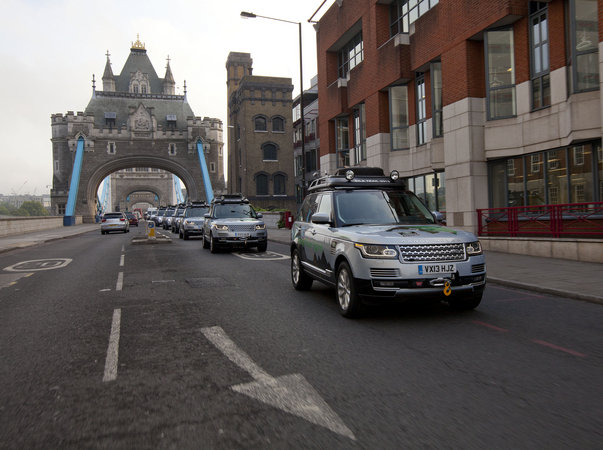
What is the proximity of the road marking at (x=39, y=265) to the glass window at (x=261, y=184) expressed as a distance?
43580mm

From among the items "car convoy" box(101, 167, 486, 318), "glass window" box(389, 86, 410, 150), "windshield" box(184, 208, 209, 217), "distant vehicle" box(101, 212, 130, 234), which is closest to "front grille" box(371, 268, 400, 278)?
"car convoy" box(101, 167, 486, 318)

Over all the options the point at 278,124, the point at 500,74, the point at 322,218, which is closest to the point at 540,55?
the point at 500,74

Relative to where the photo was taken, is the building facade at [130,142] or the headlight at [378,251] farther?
the building facade at [130,142]

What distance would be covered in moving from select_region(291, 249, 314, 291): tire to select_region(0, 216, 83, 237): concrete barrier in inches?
996

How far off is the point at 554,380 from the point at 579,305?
359cm

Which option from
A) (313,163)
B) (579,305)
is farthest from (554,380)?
(313,163)

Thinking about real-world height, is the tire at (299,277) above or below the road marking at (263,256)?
above

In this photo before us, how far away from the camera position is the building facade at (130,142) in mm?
68312

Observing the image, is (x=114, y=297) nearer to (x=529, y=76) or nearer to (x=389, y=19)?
(x=529, y=76)

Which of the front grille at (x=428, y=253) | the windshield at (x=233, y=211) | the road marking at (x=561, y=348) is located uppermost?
the windshield at (x=233, y=211)

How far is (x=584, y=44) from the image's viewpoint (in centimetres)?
1235

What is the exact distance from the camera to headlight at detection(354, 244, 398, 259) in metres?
5.73

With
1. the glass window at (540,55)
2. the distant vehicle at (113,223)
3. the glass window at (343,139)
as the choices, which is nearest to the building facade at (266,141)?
the distant vehicle at (113,223)

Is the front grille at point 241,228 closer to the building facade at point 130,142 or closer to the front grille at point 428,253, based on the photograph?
the front grille at point 428,253
